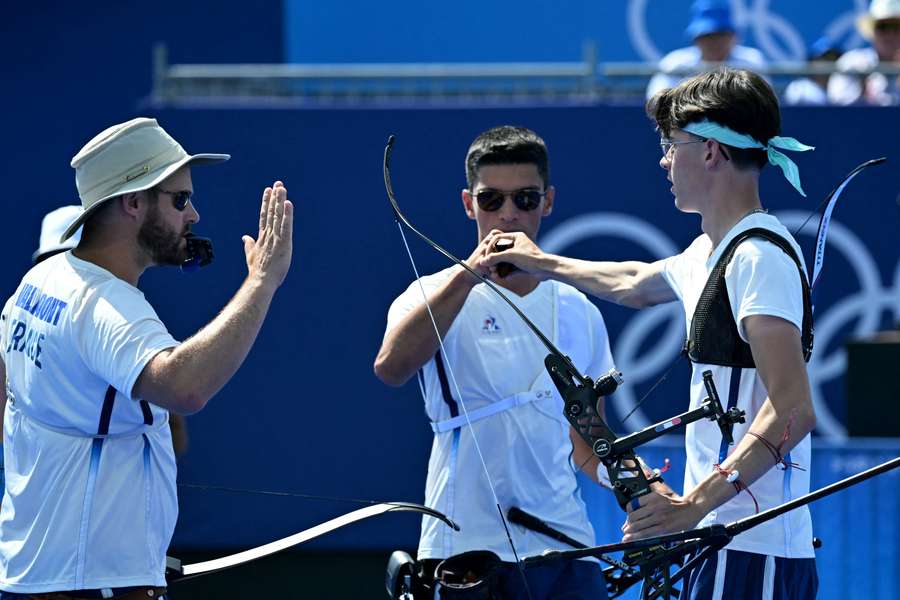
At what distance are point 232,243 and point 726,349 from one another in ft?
13.5


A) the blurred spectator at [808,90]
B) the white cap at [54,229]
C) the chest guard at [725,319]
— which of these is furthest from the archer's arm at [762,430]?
the blurred spectator at [808,90]

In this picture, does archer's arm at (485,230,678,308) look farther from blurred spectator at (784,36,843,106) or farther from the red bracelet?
blurred spectator at (784,36,843,106)

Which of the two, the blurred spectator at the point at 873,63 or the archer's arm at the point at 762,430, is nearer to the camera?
the archer's arm at the point at 762,430

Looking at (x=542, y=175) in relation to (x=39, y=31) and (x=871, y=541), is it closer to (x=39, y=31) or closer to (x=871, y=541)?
(x=871, y=541)

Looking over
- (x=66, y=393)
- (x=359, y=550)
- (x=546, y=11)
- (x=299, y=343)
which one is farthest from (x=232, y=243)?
(x=66, y=393)

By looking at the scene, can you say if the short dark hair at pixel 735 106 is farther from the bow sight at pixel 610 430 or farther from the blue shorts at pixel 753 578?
the blue shorts at pixel 753 578

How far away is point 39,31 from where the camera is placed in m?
9.55

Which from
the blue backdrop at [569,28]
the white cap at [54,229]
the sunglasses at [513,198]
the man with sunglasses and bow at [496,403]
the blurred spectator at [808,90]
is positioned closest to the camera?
the man with sunglasses and bow at [496,403]

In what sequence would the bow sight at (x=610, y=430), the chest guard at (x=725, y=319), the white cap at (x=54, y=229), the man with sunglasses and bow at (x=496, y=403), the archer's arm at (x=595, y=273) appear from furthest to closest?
1. the white cap at (x=54, y=229)
2. the man with sunglasses and bow at (x=496, y=403)
3. the archer's arm at (x=595, y=273)
4. the chest guard at (x=725, y=319)
5. the bow sight at (x=610, y=430)

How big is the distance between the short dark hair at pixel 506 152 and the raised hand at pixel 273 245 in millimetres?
939

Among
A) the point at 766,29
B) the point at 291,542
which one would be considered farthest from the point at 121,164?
the point at 766,29

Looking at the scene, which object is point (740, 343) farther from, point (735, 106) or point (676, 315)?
point (676, 315)

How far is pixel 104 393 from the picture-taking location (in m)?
3.32

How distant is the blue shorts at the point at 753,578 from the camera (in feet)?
11.0
